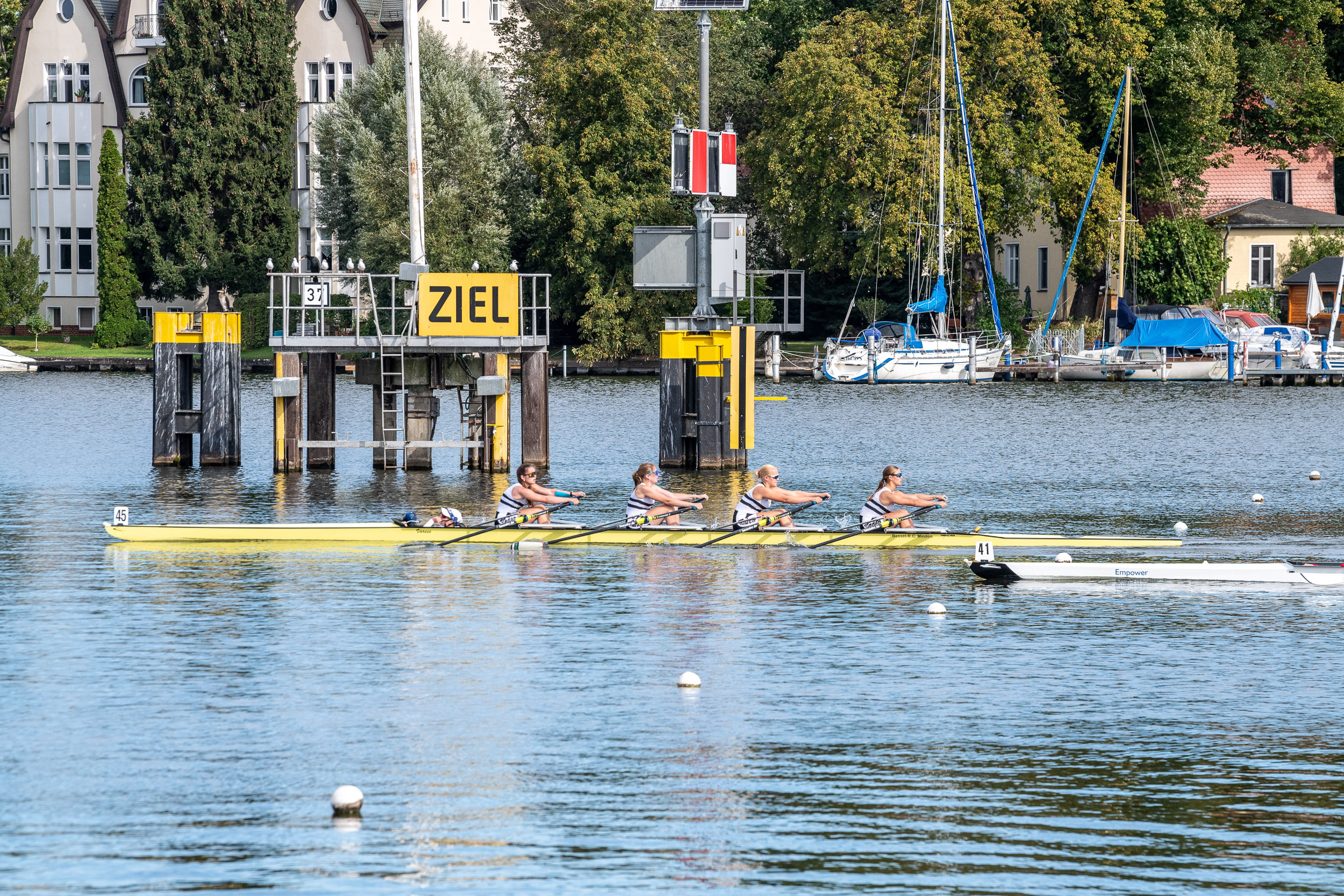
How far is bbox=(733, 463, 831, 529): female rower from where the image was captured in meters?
28.3

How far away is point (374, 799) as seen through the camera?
14.6 m

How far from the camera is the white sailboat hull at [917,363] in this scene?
7538 cm

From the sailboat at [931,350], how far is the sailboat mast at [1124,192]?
5.05 m

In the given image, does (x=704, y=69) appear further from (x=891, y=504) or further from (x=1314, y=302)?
(x=1314, y=302)

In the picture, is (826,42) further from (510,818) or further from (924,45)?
(510,818)

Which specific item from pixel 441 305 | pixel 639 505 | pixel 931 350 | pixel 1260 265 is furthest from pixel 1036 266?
pixel 639 505

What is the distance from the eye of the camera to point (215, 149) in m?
85.9

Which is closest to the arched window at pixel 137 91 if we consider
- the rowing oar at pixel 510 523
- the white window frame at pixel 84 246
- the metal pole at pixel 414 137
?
the white window frame at pixel 84 246

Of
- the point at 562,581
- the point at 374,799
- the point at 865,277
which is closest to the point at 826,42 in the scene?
the point at 865,277

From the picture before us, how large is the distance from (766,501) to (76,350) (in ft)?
223

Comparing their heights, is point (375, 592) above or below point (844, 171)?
below

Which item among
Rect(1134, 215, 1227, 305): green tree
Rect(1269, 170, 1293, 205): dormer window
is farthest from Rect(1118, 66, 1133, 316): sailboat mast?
Rect(1269, 170, 1293, 205): dormer window

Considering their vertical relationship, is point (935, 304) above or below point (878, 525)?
above

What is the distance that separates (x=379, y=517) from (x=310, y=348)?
7339mm
